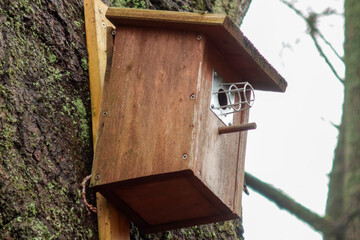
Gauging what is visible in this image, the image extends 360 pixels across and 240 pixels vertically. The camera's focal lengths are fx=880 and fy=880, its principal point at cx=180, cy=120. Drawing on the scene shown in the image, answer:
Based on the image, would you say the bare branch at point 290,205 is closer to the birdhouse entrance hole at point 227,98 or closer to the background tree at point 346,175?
the background tree at point 346,175

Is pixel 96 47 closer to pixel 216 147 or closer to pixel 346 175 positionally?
pixel 216 147

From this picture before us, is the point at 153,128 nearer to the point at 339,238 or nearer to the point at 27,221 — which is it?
the point at 27,221

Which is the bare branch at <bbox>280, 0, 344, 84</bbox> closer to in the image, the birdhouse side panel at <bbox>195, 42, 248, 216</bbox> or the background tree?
the background tree

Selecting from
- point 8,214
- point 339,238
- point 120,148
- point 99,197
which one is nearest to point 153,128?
point 120,148

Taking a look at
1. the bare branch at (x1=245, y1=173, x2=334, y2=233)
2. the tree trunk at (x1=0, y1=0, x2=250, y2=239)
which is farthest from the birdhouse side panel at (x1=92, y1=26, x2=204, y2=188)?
the bare branch at (x1=245, y1=173, x2=334, y2=233)


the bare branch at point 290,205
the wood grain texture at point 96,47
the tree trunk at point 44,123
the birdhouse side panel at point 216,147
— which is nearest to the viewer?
the tree trunk at point 44,123

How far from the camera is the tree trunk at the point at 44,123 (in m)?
3.02

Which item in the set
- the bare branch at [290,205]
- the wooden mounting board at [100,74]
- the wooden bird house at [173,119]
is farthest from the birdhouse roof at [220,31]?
the bare branch at [290,205]

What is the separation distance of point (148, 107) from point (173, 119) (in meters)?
0.12

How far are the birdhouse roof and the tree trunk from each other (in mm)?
314

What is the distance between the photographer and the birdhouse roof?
10.6 ft

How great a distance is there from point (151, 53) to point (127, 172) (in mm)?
485

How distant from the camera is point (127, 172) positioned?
3.13m

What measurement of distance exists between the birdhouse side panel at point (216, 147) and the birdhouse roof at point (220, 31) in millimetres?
40
